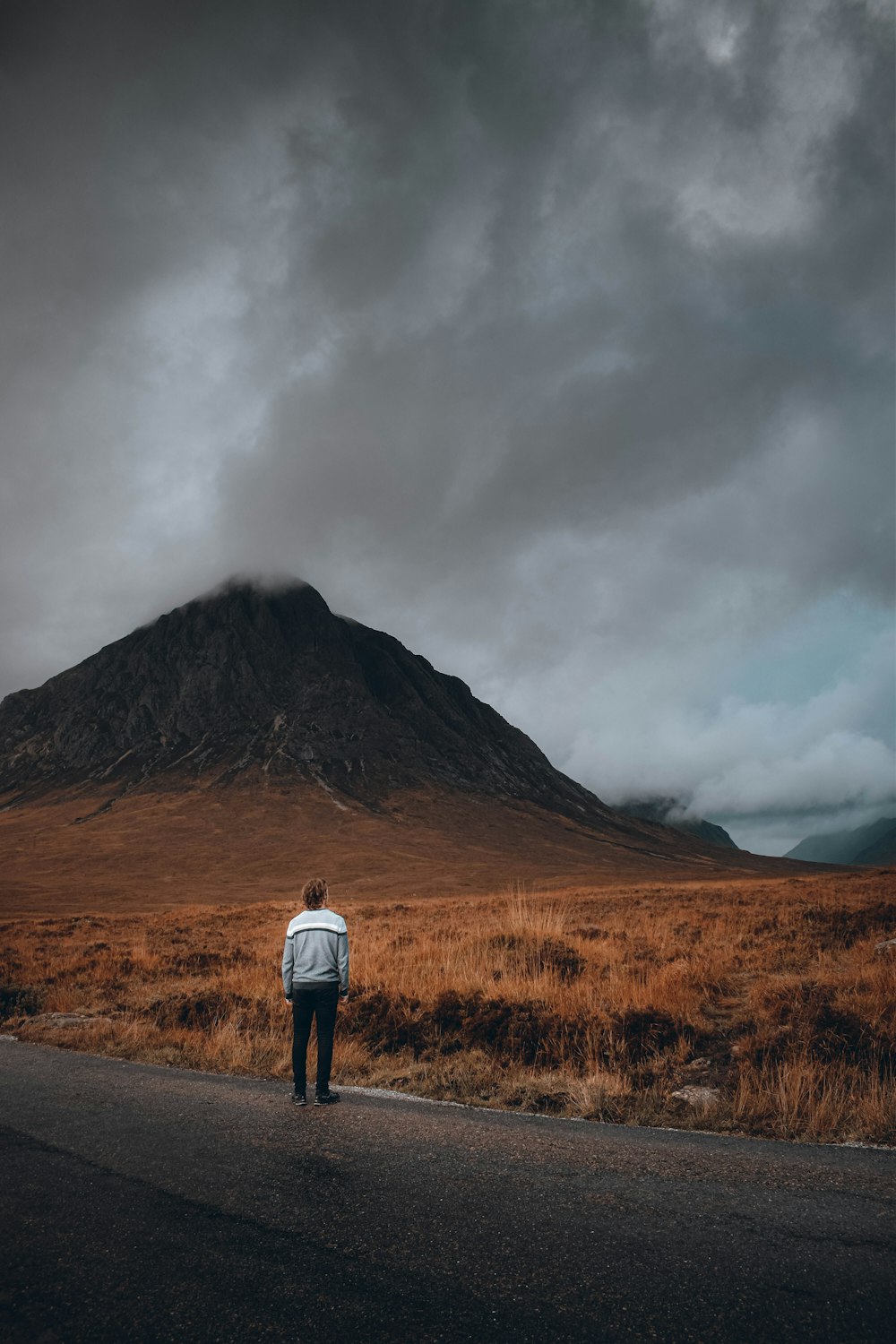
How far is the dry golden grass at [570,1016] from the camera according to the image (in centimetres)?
699

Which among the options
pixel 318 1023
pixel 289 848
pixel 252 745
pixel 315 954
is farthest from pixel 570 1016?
pixel 252 745

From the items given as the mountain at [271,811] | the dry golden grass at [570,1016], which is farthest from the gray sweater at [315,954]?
the mountain at [271,811]

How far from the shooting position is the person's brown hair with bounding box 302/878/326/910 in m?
7.96

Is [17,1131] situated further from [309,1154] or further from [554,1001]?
[554,1001]

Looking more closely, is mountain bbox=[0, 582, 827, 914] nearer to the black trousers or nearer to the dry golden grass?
the dry golden grass

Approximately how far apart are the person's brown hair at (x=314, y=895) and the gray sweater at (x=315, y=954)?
12.6 inches

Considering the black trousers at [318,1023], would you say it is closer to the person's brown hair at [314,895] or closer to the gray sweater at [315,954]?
the gray sweater at [315,954]

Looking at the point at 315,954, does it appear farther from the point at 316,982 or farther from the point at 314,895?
the point at 314,895

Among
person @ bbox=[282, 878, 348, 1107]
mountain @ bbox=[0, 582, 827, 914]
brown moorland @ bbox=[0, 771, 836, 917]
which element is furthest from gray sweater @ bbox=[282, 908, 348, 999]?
brown moorland @ bbox=[0, 771, 836, 917]

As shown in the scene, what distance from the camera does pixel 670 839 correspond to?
597 ft

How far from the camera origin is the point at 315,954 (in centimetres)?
744

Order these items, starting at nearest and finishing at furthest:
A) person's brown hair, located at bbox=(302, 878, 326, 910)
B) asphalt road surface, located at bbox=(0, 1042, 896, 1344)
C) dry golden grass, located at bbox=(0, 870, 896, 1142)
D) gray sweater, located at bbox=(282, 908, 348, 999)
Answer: asphalt road surface, located at bbox=(0, 1042, 896, 1344) → dry golden grass, located at bbox=(0, 870, 896, 1142) → gray sweater, located at bbox=(282, 908, 348, 999) → person's brown hair, located at bbox=(302, 878, 326, 910)

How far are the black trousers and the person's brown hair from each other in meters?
0.97

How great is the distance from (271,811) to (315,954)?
133m
